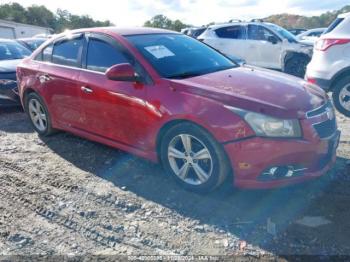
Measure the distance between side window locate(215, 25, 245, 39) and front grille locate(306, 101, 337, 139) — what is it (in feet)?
27.2

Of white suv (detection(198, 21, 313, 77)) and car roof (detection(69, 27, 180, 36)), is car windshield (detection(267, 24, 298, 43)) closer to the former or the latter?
white suv (detection(198, 21, 313, 77))

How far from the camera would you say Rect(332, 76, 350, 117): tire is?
581cm

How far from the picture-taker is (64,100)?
4.62 metres

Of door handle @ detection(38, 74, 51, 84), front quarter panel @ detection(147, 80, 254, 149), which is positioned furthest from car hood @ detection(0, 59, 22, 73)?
front quarter panel @ detection(147, 80, 254, 149)

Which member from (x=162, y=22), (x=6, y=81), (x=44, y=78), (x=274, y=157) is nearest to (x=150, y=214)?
(x=274, y=157)

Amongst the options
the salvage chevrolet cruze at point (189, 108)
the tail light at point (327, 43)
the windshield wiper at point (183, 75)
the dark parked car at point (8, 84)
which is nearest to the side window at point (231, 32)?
the tail light at point (327, 43)

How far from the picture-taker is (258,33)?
35.8ft

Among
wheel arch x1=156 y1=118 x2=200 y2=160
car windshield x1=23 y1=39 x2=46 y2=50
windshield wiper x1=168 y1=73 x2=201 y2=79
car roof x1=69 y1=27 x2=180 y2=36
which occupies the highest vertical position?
car roof x1=69 y1=27 x2=180 y2=36

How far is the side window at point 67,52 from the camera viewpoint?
4492 mm

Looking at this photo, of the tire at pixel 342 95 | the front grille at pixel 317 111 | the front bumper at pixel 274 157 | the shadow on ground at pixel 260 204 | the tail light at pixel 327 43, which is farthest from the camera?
the tire at pixel 342 95

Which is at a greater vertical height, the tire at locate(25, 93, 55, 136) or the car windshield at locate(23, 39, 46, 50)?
the car windshield at locate(23, 39, 46, 50)

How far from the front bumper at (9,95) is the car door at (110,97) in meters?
3.18

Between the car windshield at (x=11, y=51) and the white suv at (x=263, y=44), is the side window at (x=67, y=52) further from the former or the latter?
the white suv at (x=263, y=44)

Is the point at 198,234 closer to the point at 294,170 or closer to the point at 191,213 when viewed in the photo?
the point at 191,213
